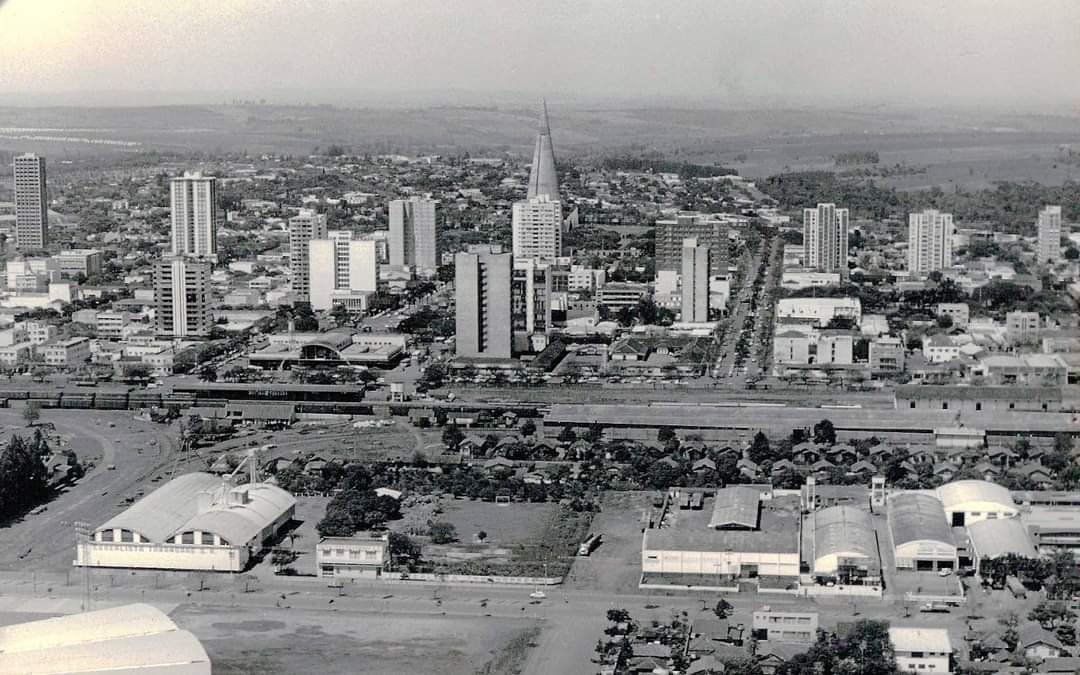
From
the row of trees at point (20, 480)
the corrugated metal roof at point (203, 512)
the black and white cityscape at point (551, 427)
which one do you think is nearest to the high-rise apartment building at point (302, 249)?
the black and white cityscape at point (551, 427)

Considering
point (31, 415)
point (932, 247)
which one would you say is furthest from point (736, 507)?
point (932, 247)

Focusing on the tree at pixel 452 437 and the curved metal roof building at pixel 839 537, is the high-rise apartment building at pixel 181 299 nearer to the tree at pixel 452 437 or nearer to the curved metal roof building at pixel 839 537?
the tree at pixel 452 437

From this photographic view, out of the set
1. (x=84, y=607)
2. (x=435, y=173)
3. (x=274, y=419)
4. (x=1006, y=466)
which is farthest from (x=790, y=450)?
(x=435, y=173)

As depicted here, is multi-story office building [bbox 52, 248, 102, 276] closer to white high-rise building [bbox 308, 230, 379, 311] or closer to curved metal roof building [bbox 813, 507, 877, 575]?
white high-rise building [bbox 308, 230, 379, 311]

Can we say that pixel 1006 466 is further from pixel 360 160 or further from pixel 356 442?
pixel 360 160

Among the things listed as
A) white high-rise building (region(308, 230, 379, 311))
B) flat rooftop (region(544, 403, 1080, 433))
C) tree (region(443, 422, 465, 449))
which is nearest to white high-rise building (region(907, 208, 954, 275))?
white high-rise building (region(308, 230, 379, 311))

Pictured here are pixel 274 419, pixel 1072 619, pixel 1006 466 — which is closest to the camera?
pixel 1072 619
